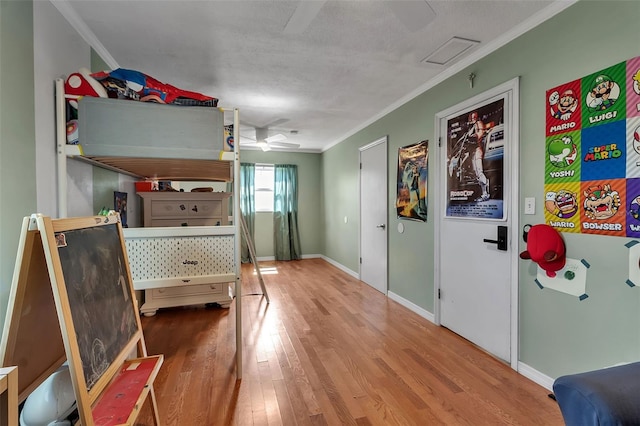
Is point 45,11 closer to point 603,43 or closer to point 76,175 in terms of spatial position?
point 76,175

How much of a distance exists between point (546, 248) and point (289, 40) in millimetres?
2185

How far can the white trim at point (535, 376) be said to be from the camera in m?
1.81

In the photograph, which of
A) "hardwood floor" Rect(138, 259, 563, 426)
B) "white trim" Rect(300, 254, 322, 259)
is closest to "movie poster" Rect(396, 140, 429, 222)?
"hardwood floor" Rect(138, 259, 563, 426)

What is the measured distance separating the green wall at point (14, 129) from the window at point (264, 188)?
4.60 meters

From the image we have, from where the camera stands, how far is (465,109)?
7.98ft

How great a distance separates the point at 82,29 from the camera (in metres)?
1.85

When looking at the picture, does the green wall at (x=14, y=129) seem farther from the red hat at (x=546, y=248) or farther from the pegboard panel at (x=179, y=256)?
the red hat at (x=546, y=248)

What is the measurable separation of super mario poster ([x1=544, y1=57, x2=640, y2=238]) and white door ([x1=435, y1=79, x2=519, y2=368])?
0.85 feet

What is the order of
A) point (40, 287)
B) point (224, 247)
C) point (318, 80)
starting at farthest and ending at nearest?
point (318, 80), point (224, 247), point (40, 287)

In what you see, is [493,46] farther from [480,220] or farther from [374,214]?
[374,214]

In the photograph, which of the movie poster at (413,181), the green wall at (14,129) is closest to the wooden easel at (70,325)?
the green wall at (14,129)

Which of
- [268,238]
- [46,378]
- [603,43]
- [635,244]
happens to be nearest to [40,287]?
[46,378]

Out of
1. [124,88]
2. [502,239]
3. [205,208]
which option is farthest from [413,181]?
[124,88]

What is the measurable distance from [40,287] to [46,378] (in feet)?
1.23
